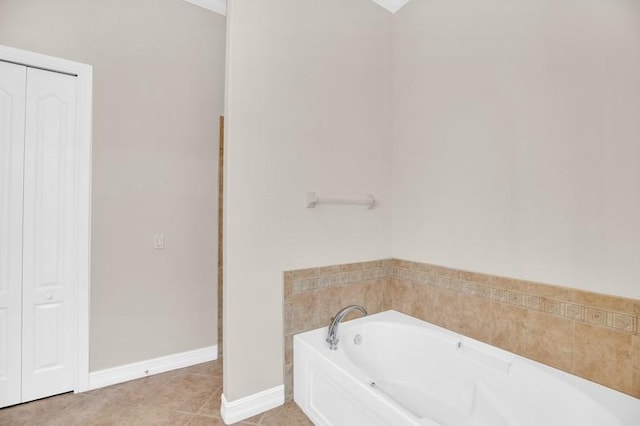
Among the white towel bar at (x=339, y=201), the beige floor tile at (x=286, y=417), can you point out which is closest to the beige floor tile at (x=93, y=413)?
the beige floor tile at (x=286, y=417)

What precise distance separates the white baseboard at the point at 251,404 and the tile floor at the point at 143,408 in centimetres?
3

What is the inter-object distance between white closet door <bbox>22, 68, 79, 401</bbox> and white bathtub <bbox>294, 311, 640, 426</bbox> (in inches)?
62.4

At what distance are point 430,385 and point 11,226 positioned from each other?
2748mm

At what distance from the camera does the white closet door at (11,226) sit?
1911mm

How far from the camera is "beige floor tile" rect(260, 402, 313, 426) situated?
178 centimetres

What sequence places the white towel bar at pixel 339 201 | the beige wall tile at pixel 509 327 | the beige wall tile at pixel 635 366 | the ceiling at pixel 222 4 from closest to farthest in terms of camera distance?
the beige wall tile at pixel 635 366 < the beige wall tile at pixel 509 327 < the white towel bar at pixel 339 201 < the ceiling at pixel 222 4

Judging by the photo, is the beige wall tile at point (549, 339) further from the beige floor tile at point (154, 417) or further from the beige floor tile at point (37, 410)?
the beige floor tile at point (37, 410)

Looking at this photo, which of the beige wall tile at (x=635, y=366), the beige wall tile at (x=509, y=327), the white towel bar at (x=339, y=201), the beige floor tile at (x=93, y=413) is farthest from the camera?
the white towel bar at (x=339, y=201)

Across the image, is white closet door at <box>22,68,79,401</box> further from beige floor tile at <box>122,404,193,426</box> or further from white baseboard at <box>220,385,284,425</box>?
white baseboard at <box>220,385,284,425</box>

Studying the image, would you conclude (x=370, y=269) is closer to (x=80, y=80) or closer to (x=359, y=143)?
(x=359, y=143)

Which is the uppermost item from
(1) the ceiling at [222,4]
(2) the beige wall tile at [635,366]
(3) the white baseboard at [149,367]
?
(1) the ceiling at [222,4]

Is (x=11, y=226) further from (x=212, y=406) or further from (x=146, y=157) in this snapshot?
(x=212, y=406)

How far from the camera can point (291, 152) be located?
201 cm

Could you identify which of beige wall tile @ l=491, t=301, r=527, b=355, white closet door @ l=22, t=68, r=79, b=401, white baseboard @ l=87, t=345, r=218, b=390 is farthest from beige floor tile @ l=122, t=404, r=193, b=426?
beige wall tile @ l=491, t=301, r=527, b=355
